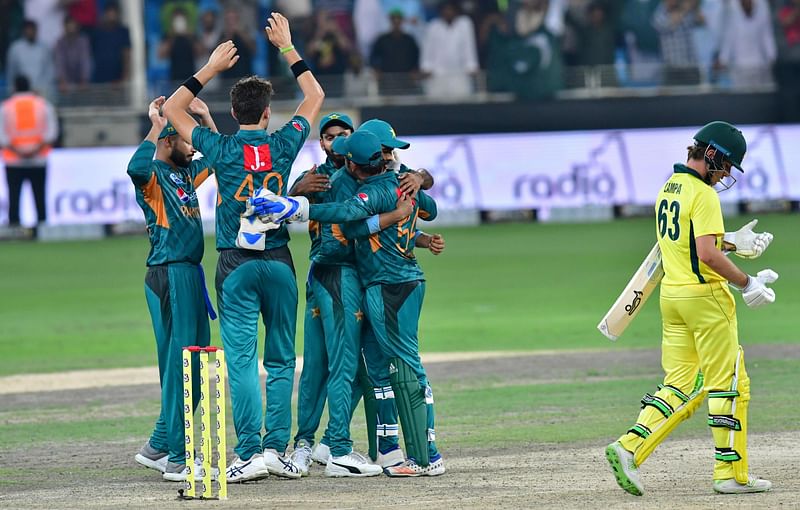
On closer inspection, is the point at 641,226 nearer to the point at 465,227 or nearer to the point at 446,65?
the point at 465,227

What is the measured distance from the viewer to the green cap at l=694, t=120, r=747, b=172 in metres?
8.22

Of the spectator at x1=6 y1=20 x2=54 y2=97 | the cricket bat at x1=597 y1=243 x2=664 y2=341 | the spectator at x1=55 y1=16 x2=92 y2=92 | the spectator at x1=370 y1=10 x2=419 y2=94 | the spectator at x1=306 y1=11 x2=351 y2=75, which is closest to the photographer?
the cricket bat at x1=597 y1=243 x2=664 y2=341

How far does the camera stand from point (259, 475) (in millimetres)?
8766

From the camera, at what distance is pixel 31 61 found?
29438 mm

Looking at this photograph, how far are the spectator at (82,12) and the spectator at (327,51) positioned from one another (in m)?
4.85

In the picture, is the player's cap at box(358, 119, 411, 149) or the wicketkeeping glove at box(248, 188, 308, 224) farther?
the player's cap at box(358, 119, 411, 149)

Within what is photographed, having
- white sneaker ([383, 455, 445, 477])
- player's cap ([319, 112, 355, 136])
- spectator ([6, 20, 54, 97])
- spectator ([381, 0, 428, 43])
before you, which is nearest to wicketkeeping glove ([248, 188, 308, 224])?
player's cap ([319, 112, 355, 136])

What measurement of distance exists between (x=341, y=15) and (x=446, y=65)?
3124 mm

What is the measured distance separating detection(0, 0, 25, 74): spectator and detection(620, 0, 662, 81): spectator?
12603 mm

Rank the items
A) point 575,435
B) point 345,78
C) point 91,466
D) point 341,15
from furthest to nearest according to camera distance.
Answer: point 341,15
point 345,78
point 575,435
point 91,466

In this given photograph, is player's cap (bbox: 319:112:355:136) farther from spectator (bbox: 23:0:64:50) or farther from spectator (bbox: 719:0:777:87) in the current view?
spectator (bbox: 23:0:64:50)

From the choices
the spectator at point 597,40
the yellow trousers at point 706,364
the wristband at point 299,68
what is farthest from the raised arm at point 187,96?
the spectator at point 597,40

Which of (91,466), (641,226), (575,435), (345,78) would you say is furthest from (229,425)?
(345,78)

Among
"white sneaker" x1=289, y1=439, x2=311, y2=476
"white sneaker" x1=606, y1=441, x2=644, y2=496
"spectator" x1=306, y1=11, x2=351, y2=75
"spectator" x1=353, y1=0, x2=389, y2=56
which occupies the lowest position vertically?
"white sneaker" x1=289, y1=439, x2=311, y2=476
